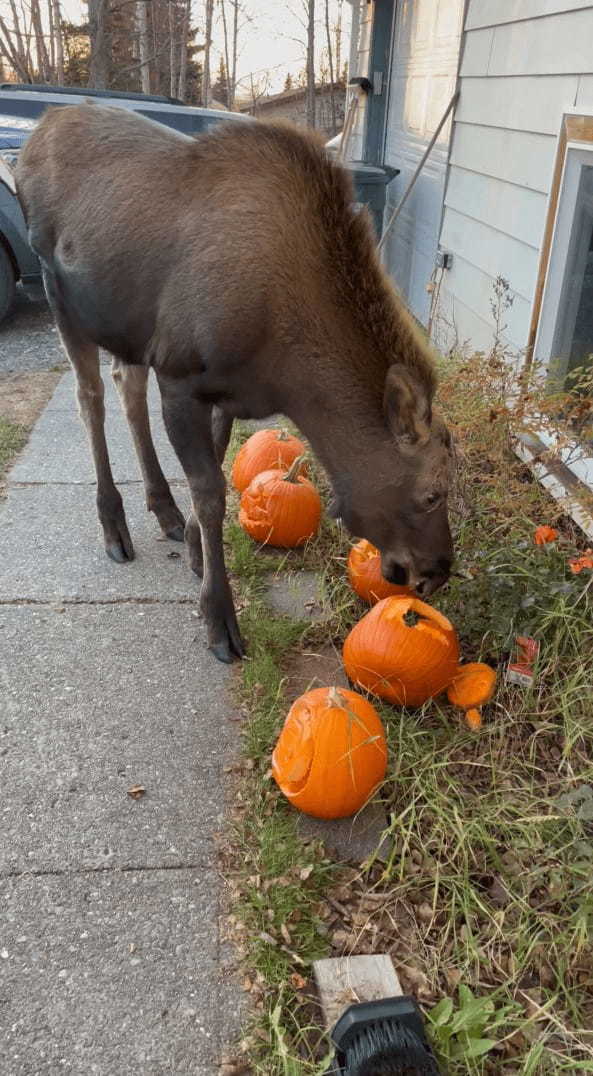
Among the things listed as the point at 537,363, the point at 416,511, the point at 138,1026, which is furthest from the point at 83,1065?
the point at 537,363

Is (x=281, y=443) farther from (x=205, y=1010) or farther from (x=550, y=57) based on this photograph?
(x=205, y=1010)

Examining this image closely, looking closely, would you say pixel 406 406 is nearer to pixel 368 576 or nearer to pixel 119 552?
pixel 368 576

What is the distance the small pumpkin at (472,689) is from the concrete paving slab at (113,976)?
1.15m

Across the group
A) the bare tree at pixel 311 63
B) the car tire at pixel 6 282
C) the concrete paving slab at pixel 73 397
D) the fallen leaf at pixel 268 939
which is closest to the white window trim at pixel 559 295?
the fallen leaf at pixel 268 939

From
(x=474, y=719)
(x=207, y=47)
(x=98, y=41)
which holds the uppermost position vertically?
(x=207, y=47)

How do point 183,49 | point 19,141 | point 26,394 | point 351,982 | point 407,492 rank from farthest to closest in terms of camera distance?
Result: point 183,49 < point 19,141 < point 26,394 < point 407,492 < point 351,982

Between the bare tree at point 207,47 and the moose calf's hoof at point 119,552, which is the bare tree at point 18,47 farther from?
the moose calf's hoof at point 119,552

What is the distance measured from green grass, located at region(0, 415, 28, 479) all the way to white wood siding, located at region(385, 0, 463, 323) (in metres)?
3.29

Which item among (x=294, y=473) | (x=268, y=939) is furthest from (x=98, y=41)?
(x=268, y=939)

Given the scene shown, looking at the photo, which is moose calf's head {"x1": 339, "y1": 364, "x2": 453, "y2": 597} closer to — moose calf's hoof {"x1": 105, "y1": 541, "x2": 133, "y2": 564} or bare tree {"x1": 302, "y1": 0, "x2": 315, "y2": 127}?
moose calf's hoof {"x1": 105, "y1": 541, "x2": 133, "y2": 564}

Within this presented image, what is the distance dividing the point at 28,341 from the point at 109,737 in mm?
6444

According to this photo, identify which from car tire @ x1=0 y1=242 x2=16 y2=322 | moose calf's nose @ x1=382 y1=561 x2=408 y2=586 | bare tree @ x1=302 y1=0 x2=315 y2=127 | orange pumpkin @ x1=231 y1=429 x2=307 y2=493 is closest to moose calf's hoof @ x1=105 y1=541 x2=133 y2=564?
orange pumpkin @ x1=231 y1=429 x2=307 y2=493

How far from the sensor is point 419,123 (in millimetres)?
8523

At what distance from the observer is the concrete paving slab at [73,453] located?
5281mm
